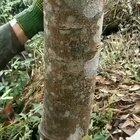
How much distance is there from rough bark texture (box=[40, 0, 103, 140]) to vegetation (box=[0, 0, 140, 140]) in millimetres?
172

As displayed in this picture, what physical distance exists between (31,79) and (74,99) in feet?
4.08

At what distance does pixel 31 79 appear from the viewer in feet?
9.43

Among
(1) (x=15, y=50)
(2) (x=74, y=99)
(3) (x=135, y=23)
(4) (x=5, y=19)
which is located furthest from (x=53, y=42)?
(4) (x=5, y=19)

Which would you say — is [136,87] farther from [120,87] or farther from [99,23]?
[99,23]

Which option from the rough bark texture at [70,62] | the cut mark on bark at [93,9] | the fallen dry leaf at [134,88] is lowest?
the fallen dry leaf at [134,88]

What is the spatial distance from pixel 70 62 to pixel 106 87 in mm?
1131

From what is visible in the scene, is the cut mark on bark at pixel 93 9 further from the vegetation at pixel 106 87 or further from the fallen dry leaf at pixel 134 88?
the fallen dry leaf at pixel 134 88

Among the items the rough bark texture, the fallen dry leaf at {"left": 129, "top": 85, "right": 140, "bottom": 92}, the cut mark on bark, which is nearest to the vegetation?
the fallen dry leaf at {"left": 129, "top": 85, "right": 140, "bottom": 92}

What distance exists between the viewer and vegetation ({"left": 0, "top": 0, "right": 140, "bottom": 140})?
230 cm

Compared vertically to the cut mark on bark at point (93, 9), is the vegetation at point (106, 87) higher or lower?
lower

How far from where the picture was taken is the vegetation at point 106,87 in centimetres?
230

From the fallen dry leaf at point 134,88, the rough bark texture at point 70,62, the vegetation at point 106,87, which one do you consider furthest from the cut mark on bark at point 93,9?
the fallen dry leaf at point 134,88

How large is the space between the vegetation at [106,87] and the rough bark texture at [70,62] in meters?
0.17

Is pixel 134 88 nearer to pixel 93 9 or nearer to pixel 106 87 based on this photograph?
pixel 106 87
